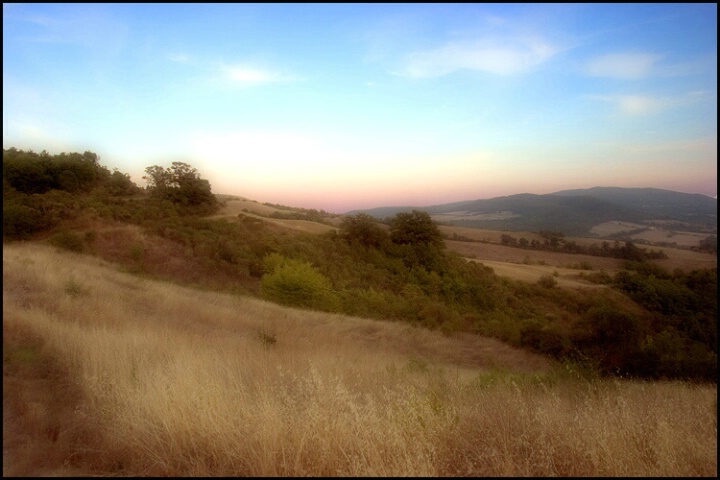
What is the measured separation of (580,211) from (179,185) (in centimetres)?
3596

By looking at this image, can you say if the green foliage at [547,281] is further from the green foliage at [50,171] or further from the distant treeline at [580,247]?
the green foliage at [50,171]

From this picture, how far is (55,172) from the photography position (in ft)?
71.2

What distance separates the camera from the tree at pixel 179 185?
117 ft

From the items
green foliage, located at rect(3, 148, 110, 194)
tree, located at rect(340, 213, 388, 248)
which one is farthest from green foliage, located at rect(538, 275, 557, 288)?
green foliage, located at rect(3, 148, 110, 194)

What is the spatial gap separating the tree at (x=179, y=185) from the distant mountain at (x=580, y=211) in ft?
47.7

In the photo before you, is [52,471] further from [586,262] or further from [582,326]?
[586,262]

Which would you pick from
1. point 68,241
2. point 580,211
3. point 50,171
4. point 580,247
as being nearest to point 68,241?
point 68,241

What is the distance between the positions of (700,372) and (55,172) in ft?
101

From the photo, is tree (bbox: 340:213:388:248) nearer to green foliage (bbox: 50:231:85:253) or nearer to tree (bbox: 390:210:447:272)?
tree (bbox: 390:210:447:272)

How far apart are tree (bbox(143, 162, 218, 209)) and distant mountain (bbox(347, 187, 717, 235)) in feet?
47.7

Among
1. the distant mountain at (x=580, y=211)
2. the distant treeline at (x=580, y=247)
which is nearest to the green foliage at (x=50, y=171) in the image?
the distant mountain at (x=580, y=211)

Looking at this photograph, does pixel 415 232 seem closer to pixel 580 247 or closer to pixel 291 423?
pixel 580 247

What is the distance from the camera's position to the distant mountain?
23156 mm

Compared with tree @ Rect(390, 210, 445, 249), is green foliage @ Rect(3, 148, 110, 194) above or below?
above
